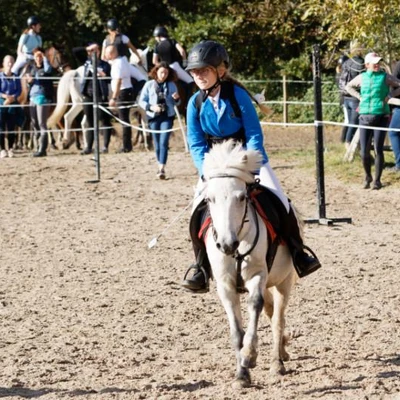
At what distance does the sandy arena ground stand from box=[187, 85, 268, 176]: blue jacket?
136cm

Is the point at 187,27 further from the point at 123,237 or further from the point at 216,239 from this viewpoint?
the point at 216,239

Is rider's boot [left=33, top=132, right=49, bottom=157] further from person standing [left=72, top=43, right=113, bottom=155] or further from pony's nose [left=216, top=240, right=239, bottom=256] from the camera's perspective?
pony's nose [left=216, top=240, right=239, bottom=256]

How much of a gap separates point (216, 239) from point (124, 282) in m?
3.46

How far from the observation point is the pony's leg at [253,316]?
18.9ft

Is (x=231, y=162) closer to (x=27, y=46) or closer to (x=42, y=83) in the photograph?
(x=42, y=83)

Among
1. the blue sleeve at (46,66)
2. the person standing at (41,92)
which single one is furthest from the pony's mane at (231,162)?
the blue sleeve at (46,66)

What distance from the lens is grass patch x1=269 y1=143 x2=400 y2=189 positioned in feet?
48.1

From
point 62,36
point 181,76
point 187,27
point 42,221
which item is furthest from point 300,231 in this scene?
point 62,36

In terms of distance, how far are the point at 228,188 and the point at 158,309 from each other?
2500mm

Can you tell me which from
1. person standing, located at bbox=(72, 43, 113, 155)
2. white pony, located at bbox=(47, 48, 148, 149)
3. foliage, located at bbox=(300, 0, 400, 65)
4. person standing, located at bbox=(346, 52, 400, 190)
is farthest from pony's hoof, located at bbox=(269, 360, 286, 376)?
white pony, located at bbox=(47, 48, 148, 149)

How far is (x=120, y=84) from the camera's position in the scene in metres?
18.3

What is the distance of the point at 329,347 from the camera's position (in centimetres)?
677

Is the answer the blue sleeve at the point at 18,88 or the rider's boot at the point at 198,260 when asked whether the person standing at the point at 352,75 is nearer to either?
the blue sleeve at the point at 18,88

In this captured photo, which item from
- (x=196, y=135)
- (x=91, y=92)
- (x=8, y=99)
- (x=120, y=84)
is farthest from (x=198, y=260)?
(x=8, y=99)
